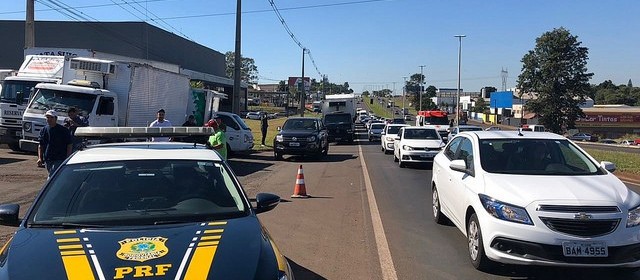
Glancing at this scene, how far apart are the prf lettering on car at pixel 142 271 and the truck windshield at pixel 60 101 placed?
50.6ft

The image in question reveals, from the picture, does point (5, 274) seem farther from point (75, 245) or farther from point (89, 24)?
point (89, 24)

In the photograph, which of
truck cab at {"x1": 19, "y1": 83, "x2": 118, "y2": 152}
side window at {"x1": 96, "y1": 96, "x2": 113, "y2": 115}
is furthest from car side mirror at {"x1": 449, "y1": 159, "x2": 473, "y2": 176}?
side window at {"x1": 96, "y1": 96, "x2": 113, "y2": 115}

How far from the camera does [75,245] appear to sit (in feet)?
11.7

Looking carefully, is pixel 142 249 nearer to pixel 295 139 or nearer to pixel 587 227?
pixel 587 227

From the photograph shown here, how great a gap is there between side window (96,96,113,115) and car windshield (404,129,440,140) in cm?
1030

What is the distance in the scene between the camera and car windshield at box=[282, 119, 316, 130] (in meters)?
23.5

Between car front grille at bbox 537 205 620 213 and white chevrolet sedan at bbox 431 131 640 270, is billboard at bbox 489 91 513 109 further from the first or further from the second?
car front grille at bbox 537 205 620 213

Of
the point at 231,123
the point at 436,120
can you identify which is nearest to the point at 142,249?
the point at 231,123

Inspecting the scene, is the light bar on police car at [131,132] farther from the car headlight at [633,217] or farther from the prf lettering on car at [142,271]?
the car headlight at [633,217]

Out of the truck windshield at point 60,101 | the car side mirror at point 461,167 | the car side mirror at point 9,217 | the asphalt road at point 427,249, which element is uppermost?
the truck windshield at point 60,101

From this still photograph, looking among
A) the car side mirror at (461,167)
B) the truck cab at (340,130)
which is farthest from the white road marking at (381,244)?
the truck cab at (340,130)

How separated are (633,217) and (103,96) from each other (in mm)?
15992

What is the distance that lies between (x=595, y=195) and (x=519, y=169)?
3.89 ft

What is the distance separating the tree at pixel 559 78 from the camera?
6425 cm
